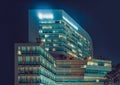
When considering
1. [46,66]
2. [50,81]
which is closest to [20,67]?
[46,66]

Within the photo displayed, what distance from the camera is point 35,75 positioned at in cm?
16262

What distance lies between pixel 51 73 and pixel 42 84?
31841 mm

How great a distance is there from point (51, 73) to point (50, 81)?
17.3 feet

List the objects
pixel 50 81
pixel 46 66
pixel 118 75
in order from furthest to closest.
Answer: pixel 50 81 < pixel 46 66 < pixel 118 75

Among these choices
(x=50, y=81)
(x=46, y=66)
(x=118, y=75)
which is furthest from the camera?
(x=50, y=81)

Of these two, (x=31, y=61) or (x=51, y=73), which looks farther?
(x=51, y=73)

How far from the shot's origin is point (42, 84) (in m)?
167

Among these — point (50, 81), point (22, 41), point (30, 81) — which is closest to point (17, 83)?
point (30, 81)

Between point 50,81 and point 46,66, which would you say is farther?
point 50,81

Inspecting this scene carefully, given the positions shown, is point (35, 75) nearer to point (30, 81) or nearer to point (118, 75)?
point (30, 81)

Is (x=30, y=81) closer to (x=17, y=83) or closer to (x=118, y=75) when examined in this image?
(x=17, y=83)

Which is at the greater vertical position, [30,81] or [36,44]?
[36,44]

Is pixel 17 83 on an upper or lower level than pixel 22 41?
lower

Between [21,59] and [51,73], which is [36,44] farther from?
[51,73]
